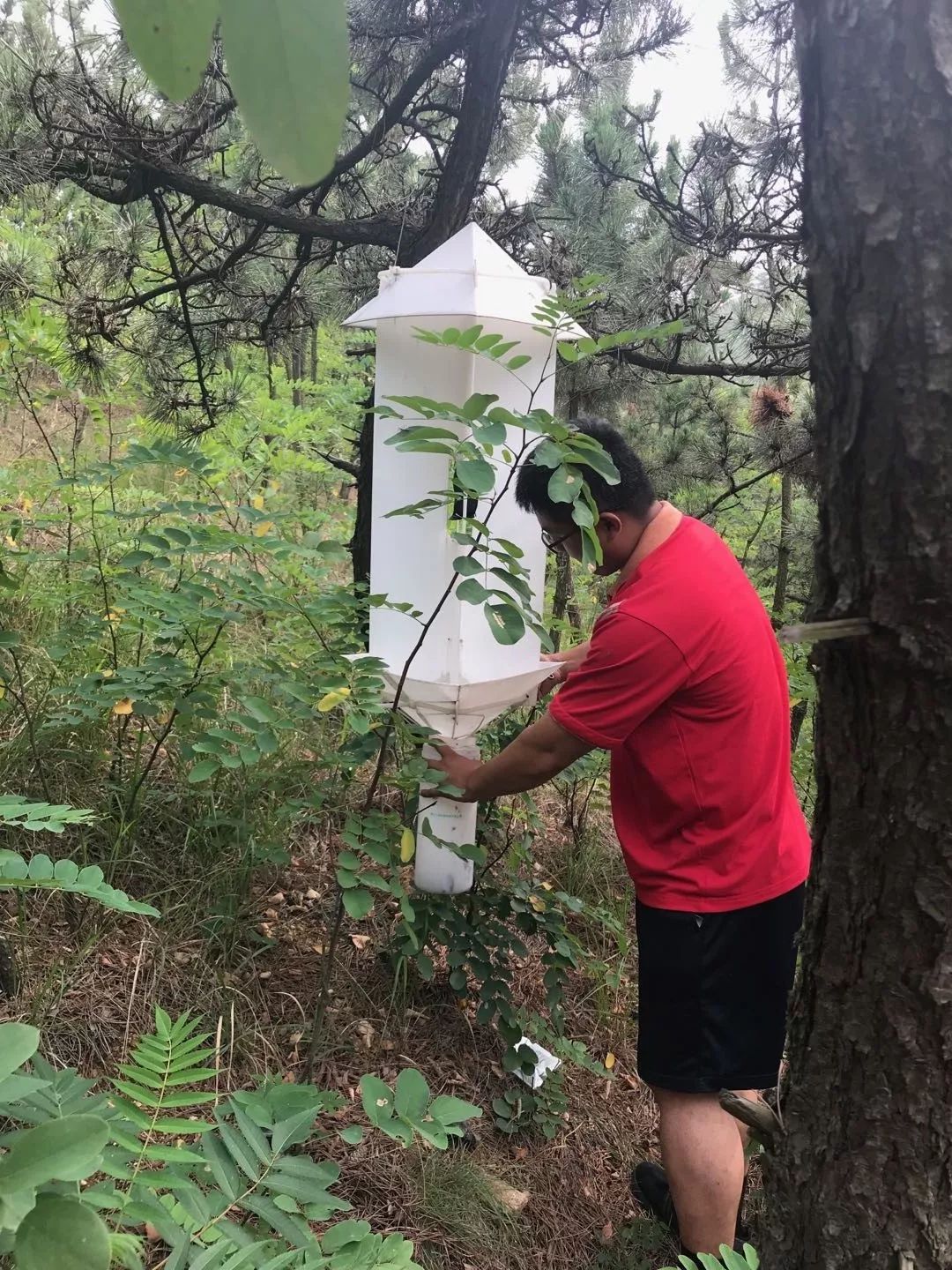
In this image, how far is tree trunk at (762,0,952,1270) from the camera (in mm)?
753

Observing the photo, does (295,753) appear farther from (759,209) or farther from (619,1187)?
(759,209)

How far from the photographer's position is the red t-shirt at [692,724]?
1.68 metres

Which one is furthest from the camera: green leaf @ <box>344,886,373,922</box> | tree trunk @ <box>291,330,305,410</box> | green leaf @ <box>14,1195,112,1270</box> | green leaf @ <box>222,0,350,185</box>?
tree trunk @ <box>291,330,305,410</box>

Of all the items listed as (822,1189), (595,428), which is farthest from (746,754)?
(822,1189)

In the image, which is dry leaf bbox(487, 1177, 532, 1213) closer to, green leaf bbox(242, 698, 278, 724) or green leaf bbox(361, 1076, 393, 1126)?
green leaf bbox(361, 1076, 393, 1126)

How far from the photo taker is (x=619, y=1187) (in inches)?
81.7

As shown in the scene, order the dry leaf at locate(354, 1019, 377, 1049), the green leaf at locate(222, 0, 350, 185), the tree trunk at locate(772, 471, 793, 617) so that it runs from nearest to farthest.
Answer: the green leaf at locate(222, 0, 350, 185), the dry leaf at locate(354, 1019, 377, 1049), the tree trunk at locate(772, 471, 793, 617)

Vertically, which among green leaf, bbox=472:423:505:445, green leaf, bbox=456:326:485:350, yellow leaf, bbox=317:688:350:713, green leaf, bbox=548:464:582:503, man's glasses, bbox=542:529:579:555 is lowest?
yellow leaf, bbox=317:688:350:713

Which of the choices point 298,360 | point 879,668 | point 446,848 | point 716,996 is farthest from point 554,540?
point 298,360

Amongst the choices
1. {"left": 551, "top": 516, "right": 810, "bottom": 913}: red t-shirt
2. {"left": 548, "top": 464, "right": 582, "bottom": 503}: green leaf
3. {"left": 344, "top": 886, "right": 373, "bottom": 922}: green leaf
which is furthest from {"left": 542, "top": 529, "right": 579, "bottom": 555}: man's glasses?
{"left": 344, "top": 886, "right": 373, "bottom": 922}: green leaf

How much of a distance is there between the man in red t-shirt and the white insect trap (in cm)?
14

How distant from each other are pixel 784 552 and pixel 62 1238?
4717 millimetres

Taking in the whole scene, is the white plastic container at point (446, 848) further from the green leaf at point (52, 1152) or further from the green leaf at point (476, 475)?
the green leaf at point (52, 1152)

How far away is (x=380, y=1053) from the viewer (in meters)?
2.02
